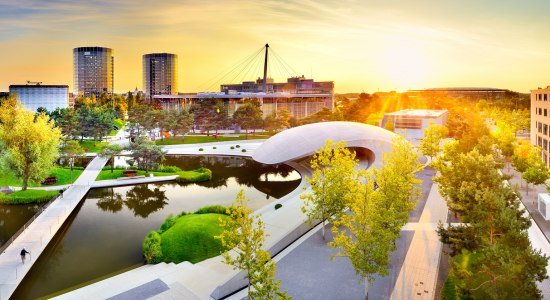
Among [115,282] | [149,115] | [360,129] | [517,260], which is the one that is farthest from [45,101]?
[517,260]

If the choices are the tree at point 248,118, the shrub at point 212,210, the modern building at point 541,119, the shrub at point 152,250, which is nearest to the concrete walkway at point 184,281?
the shrub at point 152,250

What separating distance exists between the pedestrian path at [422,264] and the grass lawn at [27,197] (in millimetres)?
29476

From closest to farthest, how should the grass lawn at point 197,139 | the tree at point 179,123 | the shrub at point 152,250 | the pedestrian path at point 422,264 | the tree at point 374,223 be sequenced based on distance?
1. the tree at point 374,223
2. the pedestrian path at point 422,264
3. the shrub at point 152,250
4. the tree at point 179,123
5. the grass lawn at point 197,139

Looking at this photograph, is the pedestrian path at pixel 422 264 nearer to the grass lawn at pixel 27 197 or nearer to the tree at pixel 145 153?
the tree at pixel 145 153

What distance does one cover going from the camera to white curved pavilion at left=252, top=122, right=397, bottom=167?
3909 centimetres

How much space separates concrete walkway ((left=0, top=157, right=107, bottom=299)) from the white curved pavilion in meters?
17.2

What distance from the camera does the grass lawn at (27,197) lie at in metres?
33.2

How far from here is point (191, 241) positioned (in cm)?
2256

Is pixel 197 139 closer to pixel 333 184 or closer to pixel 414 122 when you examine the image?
pixel 414 122

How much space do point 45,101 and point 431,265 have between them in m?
177

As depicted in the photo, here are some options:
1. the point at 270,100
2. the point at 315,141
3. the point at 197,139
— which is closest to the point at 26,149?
the point at 315,141

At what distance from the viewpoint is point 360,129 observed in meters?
44.4

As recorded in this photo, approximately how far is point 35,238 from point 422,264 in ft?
74.0

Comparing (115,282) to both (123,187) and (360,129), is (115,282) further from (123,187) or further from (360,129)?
(360,129)
